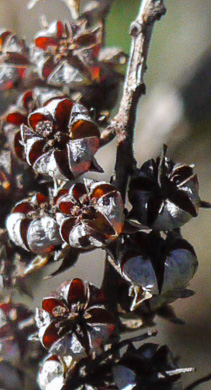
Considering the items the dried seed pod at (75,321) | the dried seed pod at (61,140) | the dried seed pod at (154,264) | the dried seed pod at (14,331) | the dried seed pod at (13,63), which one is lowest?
the dried seed pod at (14,331)

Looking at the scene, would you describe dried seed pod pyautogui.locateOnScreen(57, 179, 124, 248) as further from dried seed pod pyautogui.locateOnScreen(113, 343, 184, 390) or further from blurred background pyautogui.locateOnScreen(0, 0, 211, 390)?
blurred background pyautogui.locateOnScreen(0, 0, 211, 390)

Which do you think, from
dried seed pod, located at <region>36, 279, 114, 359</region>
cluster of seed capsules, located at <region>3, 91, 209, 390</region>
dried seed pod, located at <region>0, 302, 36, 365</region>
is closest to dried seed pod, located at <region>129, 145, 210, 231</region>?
cluster of seed capsules, located at <region>3, 91, 209, 390</region>

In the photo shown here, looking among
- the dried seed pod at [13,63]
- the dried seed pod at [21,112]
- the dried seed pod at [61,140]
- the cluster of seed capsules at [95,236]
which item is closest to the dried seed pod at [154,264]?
the cluster of seed capsules at [95,236]

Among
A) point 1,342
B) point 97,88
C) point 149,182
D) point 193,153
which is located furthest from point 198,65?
point 1,342

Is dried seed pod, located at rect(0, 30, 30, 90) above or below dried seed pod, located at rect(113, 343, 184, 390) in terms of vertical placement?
above

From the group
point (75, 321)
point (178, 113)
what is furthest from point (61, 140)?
point (178, 113)

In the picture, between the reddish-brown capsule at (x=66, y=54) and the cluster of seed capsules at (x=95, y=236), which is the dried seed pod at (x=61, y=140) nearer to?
the cluster of seed capsules at (x=95, y=236)

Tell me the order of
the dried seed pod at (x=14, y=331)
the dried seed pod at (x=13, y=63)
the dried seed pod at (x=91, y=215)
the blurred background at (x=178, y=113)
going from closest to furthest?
the dried seed pod at (x=91, y=215) < the dried seed pod at (x=14, y=331) < the dried seed pod at (x=13, y=63) < the blurred background at (x=178, y=113)
